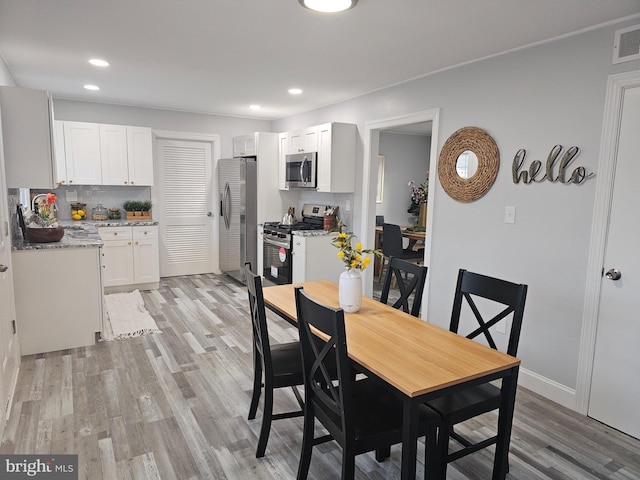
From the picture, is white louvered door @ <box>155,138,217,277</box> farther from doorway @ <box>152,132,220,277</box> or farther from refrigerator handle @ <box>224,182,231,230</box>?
refrigerator handle @ <box>224,182,231,230</box>

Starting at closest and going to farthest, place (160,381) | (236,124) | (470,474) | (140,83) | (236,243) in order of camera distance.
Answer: (470,474) < (160,381) < (140,83) < (236,243) < (236,124)

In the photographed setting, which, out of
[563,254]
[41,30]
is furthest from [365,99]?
[41,30]

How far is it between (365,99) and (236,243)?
8.65ft

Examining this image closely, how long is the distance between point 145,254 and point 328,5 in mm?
4234

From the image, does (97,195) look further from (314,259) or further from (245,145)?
(314,259)

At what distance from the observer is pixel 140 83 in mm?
4320

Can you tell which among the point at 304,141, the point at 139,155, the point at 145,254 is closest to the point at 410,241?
the point at 304,141

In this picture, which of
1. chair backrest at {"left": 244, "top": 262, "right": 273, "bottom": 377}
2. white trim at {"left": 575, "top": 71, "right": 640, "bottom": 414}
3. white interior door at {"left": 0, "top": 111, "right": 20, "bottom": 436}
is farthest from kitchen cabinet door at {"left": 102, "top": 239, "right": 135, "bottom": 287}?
white trim at {"left": 575, "top": 71, "right": 640, "bottom": 414}

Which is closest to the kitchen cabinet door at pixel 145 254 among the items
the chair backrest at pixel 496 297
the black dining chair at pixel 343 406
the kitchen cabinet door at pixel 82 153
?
the kitchen cabinet door at pixel 82 153

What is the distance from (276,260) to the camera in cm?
534

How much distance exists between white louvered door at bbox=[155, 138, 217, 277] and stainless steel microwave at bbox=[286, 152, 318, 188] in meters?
1.56

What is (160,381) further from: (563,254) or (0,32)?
(563,254)

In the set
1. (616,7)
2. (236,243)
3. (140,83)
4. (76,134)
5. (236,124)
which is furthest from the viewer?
(236,124)

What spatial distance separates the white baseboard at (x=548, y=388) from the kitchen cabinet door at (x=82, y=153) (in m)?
5.20
